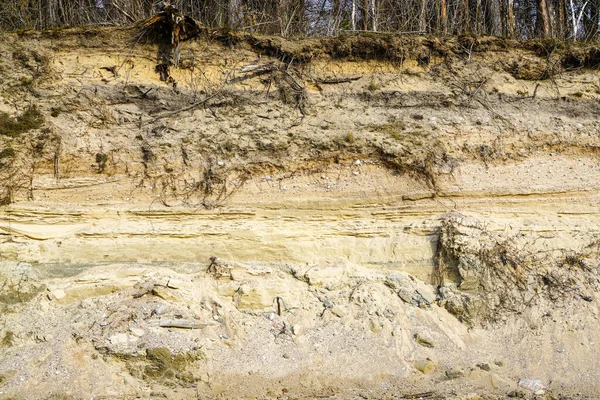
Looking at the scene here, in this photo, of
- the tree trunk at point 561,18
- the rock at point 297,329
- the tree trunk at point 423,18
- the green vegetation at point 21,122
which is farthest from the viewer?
the tree trunk at point 561,18

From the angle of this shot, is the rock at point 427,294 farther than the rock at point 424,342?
Yes

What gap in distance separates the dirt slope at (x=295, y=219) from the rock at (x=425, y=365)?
22 mm

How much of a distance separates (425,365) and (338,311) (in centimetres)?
112

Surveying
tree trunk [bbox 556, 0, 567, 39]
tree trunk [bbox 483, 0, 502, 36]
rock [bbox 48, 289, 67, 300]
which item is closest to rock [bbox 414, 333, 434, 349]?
rock [bbox 48, 289, 67, 300]

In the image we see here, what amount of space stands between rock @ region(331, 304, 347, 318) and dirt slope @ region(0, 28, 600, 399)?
0.02m

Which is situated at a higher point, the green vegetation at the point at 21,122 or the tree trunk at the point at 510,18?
the tree trunk at the point at 510,18

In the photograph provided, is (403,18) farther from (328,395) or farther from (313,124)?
(328,395)

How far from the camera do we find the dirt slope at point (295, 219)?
581 cm

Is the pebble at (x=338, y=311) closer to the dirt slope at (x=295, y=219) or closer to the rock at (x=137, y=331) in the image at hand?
the dirt slope at (x=295, y=219)

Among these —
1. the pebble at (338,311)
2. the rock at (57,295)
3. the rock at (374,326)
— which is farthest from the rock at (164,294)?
the rock at (374,326)

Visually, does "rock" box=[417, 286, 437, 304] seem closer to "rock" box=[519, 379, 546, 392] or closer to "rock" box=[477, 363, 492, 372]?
"rock" box=[477, 363, 492, 372]

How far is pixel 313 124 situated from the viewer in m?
7.56

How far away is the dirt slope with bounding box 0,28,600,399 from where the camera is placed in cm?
581

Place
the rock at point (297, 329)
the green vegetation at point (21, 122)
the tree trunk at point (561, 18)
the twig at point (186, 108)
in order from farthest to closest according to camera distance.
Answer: the tree trunk at point (561, 18) → the twig at point (186, 108) → the green vegetation at point (21, 122) → the rock at point (297, 329)
